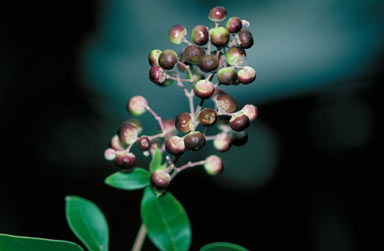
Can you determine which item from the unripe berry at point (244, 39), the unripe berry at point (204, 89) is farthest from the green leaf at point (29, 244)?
the unripe berry at point (244, 39)

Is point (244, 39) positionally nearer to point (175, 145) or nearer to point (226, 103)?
point (226, 103)

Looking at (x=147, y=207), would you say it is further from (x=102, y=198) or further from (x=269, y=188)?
(x=269, y=188)

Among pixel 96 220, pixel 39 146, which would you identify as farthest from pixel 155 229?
pixel 39 146

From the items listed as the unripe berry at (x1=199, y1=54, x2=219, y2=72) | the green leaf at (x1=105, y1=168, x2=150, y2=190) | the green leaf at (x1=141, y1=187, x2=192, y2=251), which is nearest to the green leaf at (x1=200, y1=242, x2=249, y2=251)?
the green leaf at (x1=141, y1=187, x2=192, y2=251)

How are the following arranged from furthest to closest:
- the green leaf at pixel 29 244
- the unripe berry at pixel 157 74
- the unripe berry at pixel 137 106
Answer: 1. the unripe berry at pixel 137 106
2. the unripe berry at pixel 157 74
3. the green leaf at pixel 29 244

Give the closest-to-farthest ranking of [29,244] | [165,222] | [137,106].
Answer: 1. [29,244]
2. [165,222]
3. [137,106]

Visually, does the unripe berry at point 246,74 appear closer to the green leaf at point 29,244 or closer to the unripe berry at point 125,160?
the unripe berry at point 125,160

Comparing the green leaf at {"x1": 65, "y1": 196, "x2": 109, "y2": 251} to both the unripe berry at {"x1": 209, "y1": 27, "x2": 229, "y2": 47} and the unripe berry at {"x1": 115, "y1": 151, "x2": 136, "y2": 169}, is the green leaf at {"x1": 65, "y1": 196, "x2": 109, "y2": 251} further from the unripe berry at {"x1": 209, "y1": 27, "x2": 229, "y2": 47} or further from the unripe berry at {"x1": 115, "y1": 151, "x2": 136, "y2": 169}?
the unripe berry at {"x1": 209, "y1": 27, "x2": 229, "y2": 47}

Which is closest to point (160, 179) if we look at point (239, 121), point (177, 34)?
point (239, 121)
